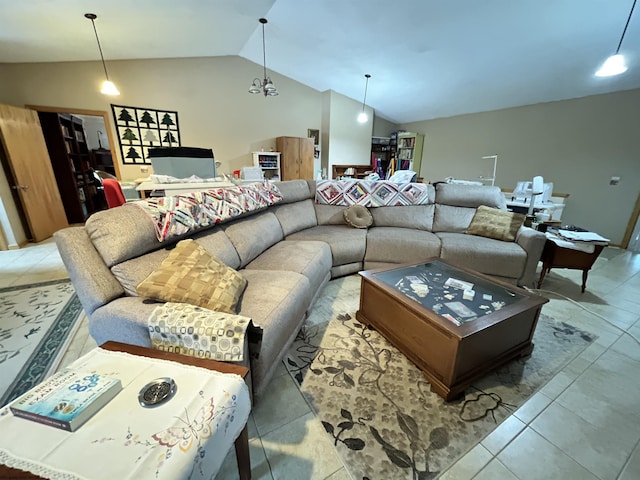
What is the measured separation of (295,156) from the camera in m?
5.89

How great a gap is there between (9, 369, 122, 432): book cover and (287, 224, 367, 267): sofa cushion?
6.52 feet

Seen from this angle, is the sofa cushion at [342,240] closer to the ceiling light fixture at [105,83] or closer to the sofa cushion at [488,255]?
the sofa cushion at [488,255]

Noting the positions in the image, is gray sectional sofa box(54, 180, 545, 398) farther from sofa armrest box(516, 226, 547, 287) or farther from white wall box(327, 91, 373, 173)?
white wall box(327, 91, 373, 173)

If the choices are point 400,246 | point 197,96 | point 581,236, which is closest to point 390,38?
point 400,246

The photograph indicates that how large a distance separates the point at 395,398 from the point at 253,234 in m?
1.55

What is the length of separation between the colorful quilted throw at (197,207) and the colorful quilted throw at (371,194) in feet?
3.08

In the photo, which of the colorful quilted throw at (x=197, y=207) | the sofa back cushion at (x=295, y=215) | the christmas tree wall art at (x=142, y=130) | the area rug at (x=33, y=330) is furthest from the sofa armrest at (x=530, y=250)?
the christmas tree wall art at (x=142, y=130)

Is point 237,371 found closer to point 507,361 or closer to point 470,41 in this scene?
point 507,361

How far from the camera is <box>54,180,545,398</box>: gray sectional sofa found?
119cm

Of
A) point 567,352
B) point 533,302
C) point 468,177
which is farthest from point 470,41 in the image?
point 567,352

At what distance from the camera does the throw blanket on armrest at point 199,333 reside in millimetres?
1014

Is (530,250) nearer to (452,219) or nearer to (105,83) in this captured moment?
(452,219)

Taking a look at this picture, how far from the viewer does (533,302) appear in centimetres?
156

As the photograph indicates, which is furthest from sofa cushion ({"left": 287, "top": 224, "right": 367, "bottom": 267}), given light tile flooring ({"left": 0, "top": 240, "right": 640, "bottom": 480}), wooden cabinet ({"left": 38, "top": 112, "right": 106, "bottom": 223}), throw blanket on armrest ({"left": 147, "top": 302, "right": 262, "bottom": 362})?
wooden cabinet ({"left": 38, "top": 112, "right": 106, "bottom": 223})
